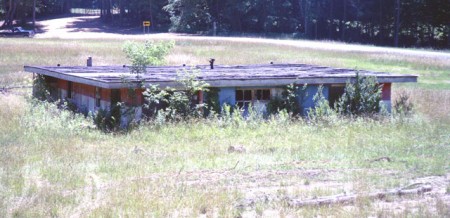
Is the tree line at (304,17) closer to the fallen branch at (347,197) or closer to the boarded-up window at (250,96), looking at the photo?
the boarded-up window at (250,96)

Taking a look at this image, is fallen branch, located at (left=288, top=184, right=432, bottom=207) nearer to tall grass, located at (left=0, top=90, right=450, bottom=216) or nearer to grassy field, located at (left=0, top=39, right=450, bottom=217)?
grassy field, located at (left=0, top=39, right=450, bottom=217)

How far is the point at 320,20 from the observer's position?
282 feet

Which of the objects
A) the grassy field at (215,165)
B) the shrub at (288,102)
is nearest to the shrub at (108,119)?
the grassy field at (215,165)

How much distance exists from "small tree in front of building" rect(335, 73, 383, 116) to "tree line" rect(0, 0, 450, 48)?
4991cm

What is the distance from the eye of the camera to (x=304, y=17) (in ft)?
285

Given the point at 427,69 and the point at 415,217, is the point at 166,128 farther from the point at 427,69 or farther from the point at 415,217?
the point at 427,69

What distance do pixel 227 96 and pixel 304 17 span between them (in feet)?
218

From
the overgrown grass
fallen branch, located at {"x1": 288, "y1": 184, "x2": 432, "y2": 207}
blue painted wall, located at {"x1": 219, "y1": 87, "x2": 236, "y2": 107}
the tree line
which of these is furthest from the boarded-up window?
the tree line

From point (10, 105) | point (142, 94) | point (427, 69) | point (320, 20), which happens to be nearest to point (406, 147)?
point (142, 94)

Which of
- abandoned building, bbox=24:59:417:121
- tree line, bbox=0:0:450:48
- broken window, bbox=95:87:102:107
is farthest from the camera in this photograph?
tree line, bbox=0:0:450:48

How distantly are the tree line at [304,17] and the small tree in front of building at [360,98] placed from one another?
49914 mm

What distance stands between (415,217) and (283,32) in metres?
80.0

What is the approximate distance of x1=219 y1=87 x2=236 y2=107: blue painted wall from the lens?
2198 centimetres

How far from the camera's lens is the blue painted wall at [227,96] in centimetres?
2198
